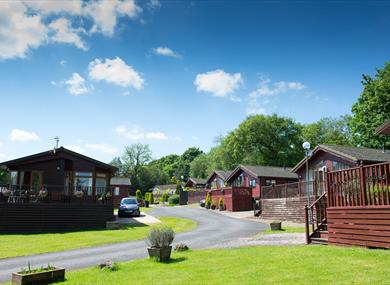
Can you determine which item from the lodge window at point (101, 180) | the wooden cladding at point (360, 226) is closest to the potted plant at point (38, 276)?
the wooden cladding at point (360, 226)

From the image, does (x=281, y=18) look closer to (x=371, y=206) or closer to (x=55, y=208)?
(x=371, y=206)

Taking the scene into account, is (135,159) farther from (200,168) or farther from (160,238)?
(160,238)

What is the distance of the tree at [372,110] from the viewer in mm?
40812

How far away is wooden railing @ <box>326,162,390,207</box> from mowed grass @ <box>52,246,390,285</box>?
5.75ft

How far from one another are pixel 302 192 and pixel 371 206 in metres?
18.1

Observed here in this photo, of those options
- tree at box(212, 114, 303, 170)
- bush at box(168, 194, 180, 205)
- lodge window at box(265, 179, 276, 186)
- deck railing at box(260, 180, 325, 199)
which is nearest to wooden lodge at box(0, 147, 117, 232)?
deck railing at box(260, 180, 325, 199)

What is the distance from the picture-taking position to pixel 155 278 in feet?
32.2

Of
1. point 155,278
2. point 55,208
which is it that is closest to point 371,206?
point 155,278

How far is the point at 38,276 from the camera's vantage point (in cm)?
986

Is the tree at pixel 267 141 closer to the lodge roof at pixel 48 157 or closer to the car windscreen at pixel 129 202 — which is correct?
the car windscreen at pixel 129 202

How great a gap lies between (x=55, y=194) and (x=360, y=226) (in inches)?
828

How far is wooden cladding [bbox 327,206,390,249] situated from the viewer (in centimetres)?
1171

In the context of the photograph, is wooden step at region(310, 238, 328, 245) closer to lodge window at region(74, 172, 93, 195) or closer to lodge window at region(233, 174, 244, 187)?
lodge window at region(74, 172, 93, 195)

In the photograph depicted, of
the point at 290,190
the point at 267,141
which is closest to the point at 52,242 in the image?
the point at 290,190
